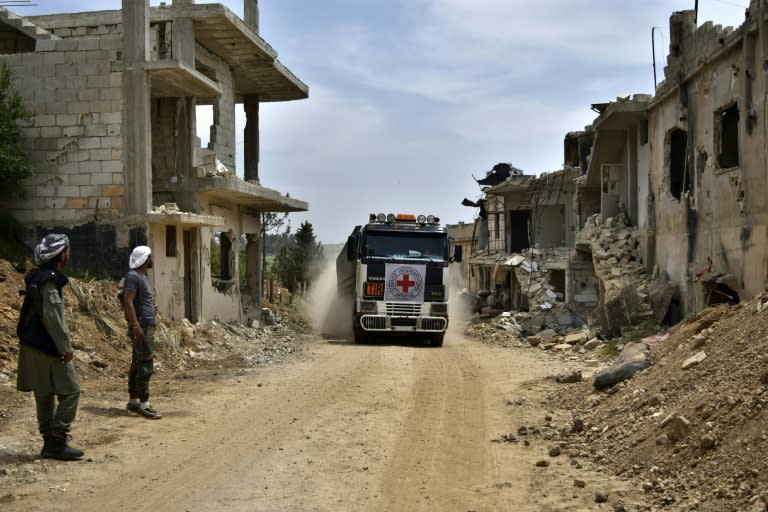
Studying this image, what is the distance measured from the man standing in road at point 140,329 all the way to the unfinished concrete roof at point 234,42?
1059cm

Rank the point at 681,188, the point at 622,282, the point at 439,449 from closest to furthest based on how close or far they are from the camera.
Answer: the point at 439,449 < the point at 681,188 < the point at 622,282

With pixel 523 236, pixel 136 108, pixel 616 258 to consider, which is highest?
pixel 136 108

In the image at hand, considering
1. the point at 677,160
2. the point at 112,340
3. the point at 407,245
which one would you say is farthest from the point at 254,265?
the point at 677,160

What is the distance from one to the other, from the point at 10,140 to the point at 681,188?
46.1 ft

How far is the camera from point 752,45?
11805mm

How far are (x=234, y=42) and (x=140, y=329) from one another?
13.0 metres

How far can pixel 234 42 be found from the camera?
19.3m

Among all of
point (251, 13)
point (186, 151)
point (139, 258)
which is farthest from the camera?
point (251, 13)

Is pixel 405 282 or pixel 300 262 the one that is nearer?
pixel 405 282

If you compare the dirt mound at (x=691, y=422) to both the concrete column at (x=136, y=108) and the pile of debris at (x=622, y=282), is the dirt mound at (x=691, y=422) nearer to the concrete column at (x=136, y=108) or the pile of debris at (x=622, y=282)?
the pile of debris at (x=622, y=282)

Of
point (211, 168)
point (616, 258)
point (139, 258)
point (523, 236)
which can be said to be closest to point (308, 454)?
point (139, 258)

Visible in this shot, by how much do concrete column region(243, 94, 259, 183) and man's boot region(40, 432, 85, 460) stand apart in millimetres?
18169

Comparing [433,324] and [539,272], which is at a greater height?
[539,272]

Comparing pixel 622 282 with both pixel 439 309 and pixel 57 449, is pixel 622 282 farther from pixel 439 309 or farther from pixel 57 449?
pixel 57 449
